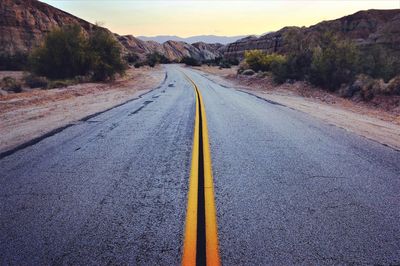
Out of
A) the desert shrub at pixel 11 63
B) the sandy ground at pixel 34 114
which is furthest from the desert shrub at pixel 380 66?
the desert shrub at pixel 11 63

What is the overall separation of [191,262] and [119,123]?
6005 millimetres

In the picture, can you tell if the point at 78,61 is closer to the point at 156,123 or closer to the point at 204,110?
the point at 204,110

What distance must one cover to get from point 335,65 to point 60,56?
59.0 ft

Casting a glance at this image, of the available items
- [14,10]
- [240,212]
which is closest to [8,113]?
[240,212]

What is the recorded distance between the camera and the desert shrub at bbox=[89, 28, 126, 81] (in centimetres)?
2244

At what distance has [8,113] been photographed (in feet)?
30.9

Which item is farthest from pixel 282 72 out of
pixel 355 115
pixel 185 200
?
pixel 185 200

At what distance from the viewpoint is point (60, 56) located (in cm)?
2081

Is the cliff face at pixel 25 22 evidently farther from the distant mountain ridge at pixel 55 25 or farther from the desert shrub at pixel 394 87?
the desert shrub at pixel 394 87

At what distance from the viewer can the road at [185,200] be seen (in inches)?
98.1

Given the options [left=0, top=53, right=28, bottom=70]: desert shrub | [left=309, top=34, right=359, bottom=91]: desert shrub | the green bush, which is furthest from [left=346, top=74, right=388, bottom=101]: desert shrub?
[left=0, top=53, right=28, bottom=70]: desert shrub

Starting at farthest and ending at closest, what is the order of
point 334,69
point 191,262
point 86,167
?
point 334,69 → point 86,167 → point 191,262

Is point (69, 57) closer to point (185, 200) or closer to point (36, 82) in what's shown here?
point (36, 82)

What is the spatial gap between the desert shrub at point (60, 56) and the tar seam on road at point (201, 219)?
18955mm
